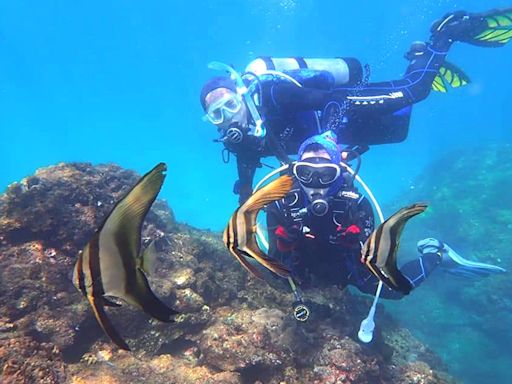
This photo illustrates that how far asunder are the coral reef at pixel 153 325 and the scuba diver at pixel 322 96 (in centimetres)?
196

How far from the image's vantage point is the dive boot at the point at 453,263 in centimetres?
797

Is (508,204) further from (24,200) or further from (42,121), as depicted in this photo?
(42,121)

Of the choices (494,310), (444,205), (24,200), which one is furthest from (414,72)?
(444,205)

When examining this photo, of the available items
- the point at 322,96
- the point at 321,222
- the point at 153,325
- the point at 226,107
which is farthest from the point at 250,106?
the point at 153,325

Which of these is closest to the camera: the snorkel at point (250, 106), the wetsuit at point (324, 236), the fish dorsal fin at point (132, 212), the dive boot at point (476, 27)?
the fish dorsal fin at point (132, 212)

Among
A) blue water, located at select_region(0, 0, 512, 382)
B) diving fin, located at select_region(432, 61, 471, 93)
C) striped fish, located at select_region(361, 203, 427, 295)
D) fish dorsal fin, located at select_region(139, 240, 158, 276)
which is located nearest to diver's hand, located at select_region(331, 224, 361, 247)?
striped fish, located at select_region(361, 203, 427, 295)

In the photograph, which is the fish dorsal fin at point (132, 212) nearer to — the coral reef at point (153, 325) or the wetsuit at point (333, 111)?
the coral reef at point (153, 325)

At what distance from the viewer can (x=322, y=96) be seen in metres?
6.60

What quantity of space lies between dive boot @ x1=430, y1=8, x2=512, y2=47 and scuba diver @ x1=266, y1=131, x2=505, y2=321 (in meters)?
5.38

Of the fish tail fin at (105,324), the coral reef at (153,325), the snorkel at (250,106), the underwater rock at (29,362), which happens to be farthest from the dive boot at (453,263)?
the fish tail fin at (105,324)

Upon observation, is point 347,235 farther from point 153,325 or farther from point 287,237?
point 153,325

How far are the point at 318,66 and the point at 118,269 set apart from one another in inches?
286

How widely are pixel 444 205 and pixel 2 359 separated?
1704 cm

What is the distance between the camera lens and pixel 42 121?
108938 mm
